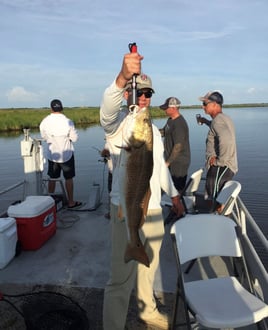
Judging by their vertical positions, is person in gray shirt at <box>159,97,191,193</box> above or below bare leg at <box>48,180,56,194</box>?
above

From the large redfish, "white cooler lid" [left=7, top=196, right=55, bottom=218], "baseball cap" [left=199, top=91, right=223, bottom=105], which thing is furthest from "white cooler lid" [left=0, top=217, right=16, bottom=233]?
"baseball cap" [left=199, top=91, right=223, bottom=105]

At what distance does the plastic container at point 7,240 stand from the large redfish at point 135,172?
219cm

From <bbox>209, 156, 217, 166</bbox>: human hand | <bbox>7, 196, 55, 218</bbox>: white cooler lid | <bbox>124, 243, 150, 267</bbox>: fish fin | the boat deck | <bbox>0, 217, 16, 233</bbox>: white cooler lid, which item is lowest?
the boat deck

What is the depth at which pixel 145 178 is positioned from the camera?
216cm

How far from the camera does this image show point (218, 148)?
5176 mm

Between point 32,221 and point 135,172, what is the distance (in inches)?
112

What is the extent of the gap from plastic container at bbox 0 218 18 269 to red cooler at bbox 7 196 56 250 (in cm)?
20

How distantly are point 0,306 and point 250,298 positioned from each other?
7.59 ft

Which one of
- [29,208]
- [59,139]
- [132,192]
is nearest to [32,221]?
[29,208]

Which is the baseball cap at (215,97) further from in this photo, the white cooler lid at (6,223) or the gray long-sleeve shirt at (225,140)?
the white cooler lid at (6,223)

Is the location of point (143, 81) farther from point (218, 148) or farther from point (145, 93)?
point (218, 148)

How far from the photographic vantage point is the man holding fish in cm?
200

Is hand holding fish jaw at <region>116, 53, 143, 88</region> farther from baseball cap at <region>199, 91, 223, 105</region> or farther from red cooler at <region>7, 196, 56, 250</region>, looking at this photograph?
baseball cap at <region>199, 91, 223, 105</region>

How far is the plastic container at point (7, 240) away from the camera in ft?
13.3
